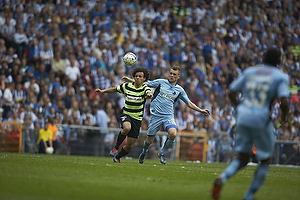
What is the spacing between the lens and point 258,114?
23.8 feet

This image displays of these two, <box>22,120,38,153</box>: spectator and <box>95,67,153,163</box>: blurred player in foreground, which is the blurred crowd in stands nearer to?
<box>22,120,38,153</box>: spectator

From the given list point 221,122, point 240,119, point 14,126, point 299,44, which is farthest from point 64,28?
point 240,119

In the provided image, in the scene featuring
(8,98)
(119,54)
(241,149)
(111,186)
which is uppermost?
(119,54)

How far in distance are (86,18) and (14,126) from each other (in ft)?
22.8

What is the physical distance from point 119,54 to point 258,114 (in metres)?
16.5

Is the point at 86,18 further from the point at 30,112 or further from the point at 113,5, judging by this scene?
the point at 30,112

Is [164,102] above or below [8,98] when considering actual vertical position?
below

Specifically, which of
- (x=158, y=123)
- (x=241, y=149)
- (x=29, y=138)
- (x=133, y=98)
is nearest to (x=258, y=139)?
(x=241, y=149)

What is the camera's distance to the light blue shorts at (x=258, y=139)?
741 centimetres

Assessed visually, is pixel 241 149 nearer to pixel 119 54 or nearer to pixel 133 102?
pixel 133 102

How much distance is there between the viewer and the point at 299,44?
31.2m

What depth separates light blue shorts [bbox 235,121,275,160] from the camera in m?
7.41

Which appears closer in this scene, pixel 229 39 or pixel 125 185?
pixel 125 185

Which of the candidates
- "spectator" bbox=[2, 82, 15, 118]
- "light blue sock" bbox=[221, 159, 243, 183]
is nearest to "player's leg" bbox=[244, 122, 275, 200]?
"light blue sock" bbox=[221, 159, 243, 183]
